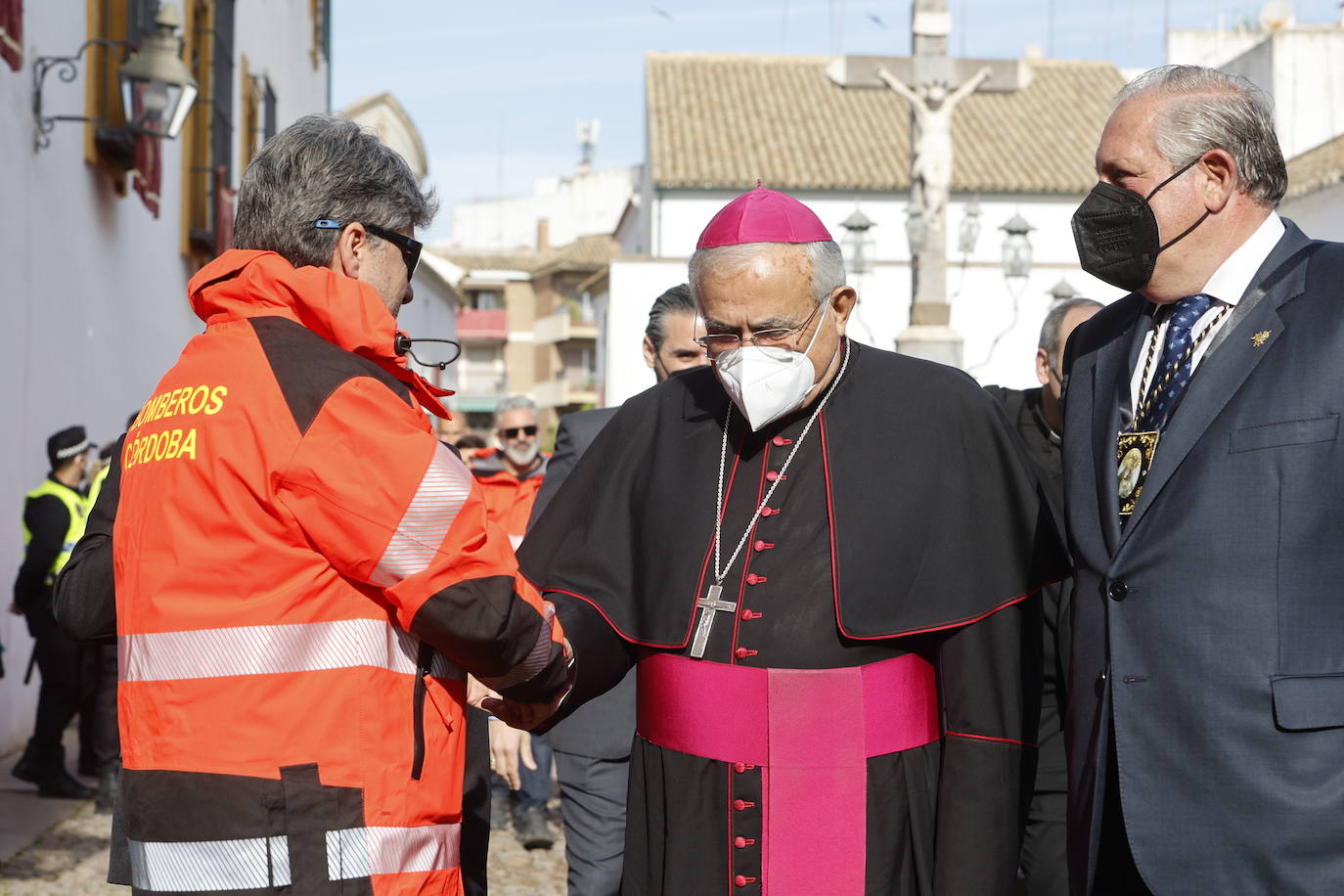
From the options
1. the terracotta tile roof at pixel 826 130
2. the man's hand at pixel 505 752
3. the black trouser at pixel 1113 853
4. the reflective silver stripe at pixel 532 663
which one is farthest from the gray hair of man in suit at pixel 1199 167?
the terracotta tile roof at pixel 826 130

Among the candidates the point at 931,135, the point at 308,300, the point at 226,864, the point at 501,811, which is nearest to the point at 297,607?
the point at 226,864

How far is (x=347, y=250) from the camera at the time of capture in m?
2.84

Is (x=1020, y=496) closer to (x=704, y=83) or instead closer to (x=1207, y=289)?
(x=1207, y=289)

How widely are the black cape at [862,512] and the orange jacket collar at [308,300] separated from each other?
2.53 feet

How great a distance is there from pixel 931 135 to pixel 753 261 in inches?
484

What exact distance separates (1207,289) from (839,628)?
2.98 ft

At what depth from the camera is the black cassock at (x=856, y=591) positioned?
9.94 feet

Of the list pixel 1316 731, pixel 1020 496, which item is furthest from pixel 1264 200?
pixel 1316 731

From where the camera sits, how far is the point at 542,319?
187ft

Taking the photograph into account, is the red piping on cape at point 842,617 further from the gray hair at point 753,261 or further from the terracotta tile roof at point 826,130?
the terracotta tile roof at point 826,130

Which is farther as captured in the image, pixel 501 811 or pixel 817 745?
pixel 501 811

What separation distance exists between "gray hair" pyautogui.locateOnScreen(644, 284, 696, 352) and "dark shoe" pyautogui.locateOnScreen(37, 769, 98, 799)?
4.08m

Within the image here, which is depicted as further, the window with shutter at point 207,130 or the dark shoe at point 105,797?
the window with shutter at point 207,130

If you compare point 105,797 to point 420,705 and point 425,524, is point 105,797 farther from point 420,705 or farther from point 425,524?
point 425,524
